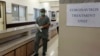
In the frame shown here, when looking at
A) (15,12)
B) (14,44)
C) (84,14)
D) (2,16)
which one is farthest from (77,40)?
(15,12)

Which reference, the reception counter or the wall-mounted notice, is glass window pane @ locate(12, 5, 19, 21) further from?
the wall-mounted notice

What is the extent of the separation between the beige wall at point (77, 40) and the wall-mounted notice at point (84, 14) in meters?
0.04

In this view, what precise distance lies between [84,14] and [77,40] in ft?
0.83

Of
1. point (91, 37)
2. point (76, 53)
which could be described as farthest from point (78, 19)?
point (76, 53)

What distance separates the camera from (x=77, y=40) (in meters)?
1.24

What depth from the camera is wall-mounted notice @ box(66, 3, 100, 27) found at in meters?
1.17

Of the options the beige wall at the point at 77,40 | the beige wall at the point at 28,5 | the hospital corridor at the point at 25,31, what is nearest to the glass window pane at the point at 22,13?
the hospital corridor at the point at 25,31

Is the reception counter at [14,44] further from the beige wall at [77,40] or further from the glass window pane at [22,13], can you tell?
the glass window pane at [22,13]

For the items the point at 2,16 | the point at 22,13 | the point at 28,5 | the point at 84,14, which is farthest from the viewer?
the point at 28,5

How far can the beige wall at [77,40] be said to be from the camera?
1182 mm

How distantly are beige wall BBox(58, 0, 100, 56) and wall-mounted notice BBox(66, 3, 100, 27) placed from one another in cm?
4

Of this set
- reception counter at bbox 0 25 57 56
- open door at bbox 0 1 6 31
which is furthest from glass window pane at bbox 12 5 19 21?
reception counter at bbox 0 25 57 56

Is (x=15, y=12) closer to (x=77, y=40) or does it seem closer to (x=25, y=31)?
(x=25, y=31)

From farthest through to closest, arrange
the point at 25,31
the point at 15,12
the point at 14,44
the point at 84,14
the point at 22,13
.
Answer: the point at 22,13 → the point at 15,12 → the point at 25,31 → the point at 14,44 → the point at 84,14
